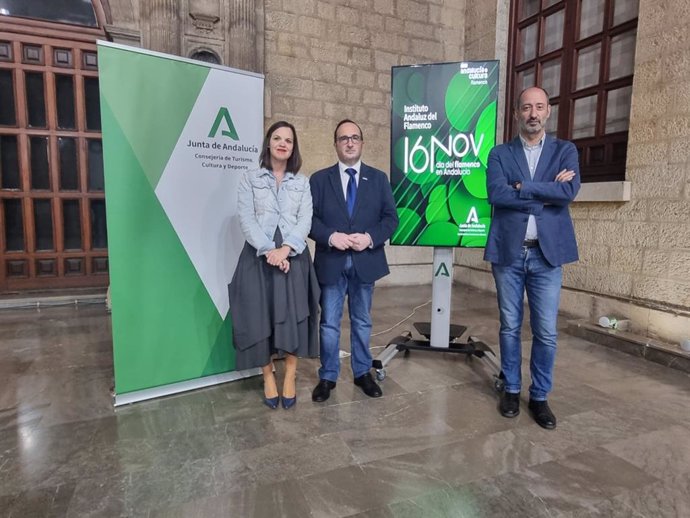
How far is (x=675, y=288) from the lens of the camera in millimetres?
3289

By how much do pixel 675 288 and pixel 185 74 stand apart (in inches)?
145

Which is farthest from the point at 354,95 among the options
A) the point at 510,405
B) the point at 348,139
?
the point at 510,405

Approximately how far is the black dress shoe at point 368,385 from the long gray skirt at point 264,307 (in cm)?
53

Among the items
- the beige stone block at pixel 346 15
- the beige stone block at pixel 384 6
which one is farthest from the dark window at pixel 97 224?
the beige stone block at pixel 384 6

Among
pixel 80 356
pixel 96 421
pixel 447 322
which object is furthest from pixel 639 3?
pixel 80 356

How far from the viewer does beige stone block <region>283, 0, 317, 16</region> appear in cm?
500

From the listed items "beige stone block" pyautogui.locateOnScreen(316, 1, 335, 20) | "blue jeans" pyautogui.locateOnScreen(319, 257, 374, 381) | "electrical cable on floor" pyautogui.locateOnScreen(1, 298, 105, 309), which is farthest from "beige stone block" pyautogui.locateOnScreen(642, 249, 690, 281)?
"electrical cable on floor" pyautogui.locateOnScreen(1, 298, 105, 309)

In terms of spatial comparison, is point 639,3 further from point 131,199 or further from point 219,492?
point 219,492

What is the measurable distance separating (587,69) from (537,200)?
120 inches

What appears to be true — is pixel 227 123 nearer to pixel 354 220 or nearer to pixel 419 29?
pixel 354 220

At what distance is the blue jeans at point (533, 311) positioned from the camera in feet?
7.07

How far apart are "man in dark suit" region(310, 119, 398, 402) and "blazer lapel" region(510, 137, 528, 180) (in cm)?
69

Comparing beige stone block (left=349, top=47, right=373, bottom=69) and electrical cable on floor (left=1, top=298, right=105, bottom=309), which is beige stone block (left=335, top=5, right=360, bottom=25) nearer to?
beige stone block (left=349, top=47, right=373, bottom=69)

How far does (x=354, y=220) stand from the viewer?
2389 millimetres
